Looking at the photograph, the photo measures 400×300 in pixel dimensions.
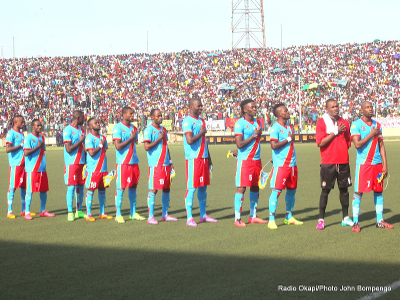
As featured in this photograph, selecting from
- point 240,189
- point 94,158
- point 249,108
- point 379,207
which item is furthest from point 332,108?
point 94,158

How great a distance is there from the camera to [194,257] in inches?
259

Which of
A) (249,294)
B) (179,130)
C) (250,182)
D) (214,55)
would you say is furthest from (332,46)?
(249,294)

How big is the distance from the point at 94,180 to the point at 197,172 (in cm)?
210

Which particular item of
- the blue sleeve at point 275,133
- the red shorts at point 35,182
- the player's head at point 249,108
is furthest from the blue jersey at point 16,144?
the blue sleeve at point 275,133

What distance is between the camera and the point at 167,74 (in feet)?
177

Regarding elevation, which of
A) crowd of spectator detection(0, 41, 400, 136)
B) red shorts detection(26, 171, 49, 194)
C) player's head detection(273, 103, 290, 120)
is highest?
crowd of spectator detection(0, 41, 400, 136)

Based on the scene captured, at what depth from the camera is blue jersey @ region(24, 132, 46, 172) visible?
1005 cm

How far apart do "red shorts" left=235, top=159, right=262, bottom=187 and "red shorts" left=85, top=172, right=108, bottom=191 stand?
2.67 meters

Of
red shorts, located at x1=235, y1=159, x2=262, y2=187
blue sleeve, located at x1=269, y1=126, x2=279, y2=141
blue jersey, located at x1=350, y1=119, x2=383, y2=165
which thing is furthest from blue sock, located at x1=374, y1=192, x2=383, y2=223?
red shorts, located at x1=235, y1=159, x2=262, y2=187

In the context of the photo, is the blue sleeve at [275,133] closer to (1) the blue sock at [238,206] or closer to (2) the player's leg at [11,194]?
(1) the blue sock at [238,206]

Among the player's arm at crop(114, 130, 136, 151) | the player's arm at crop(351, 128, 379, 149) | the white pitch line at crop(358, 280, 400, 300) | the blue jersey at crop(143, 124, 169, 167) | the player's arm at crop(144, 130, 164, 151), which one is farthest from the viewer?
the player's arm at crop(114, 130, 136, 151)

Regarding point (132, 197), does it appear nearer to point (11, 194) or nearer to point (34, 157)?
point (34, 157)

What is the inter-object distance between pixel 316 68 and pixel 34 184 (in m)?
44.0

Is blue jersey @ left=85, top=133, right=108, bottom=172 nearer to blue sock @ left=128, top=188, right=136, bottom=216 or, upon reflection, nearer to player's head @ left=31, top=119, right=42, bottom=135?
blue sock @ left=128, top=188, right=136, bottom=216
